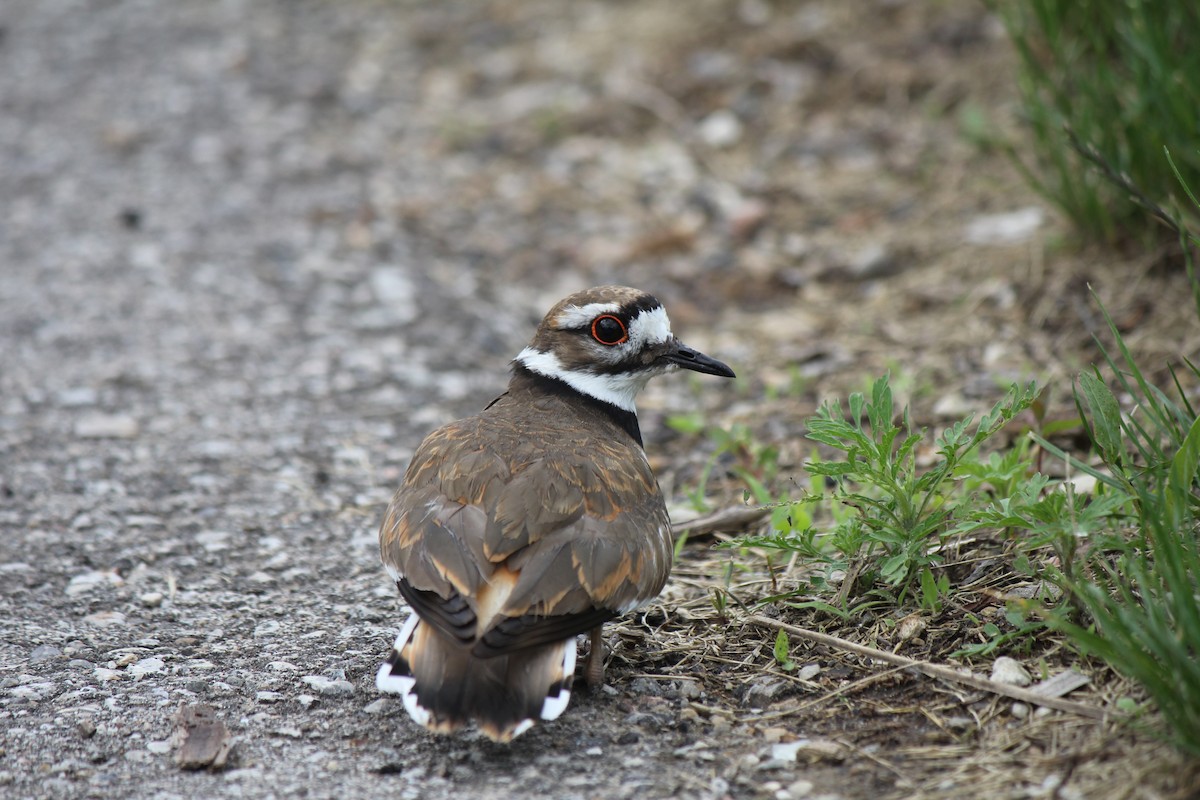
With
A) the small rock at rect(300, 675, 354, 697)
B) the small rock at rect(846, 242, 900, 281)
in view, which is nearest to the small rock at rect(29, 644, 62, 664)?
the small rock at rect(300, 675, 354, 697)

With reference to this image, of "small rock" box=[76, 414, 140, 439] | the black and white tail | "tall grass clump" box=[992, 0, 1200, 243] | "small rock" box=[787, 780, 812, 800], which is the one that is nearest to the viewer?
"small rock" box=[787, 780, 812, 800]

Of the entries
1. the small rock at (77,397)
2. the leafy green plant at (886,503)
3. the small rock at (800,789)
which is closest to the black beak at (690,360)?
the leafy green plant at (886,503)

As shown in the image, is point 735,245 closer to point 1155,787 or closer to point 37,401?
point 37,401

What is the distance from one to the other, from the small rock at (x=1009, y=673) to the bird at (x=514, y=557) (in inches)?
42.2

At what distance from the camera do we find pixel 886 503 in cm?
413

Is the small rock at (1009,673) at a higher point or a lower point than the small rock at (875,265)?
lower

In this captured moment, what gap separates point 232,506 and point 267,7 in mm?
8272

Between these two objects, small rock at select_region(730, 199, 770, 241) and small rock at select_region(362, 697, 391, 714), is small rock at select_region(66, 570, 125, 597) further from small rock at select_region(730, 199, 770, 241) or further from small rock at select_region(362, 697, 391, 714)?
small rock at select_region(730, 199, 770, 241)

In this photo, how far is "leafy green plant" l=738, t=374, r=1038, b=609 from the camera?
398cm

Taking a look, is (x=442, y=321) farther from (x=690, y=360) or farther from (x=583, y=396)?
(x=690, y=360)

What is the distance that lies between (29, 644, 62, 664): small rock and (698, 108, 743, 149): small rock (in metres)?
6.22

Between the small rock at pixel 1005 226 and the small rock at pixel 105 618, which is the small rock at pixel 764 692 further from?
the small rock at pixel 1005 226

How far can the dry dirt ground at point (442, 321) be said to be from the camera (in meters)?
3.73

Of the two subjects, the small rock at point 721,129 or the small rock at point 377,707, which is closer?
the small rock at point 377,707
